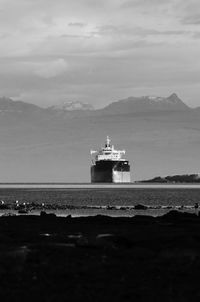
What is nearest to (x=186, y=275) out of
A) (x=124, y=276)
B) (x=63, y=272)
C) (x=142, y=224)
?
(x=124, y=276)

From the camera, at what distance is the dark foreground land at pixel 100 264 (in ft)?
96.7

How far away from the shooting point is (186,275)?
33.3 m

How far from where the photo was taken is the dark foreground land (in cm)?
2946

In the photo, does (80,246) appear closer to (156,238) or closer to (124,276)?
(156,238)

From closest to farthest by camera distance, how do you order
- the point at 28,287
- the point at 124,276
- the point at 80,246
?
the point at 28,287 < the point at 124,276 < the point at 80,246

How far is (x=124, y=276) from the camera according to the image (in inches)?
1304

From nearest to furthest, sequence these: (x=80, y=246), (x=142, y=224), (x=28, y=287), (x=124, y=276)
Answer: (x=28, y=287) → (x=124, y=276) → (x=80, y=246) → (x=142, y=224)

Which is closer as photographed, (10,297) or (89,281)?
(10,297)

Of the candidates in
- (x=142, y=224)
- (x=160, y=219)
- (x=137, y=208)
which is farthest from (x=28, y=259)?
(x=137, y=208)

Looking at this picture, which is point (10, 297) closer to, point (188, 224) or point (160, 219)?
point (188, 224)

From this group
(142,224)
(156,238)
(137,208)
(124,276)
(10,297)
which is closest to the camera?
(10,297)

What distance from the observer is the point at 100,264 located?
1419 inches

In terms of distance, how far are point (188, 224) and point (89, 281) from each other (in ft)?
82.6

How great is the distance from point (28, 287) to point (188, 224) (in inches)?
1066
